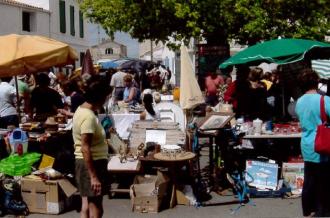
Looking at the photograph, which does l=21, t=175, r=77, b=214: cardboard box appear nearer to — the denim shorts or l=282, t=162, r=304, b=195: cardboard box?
the denim shorts

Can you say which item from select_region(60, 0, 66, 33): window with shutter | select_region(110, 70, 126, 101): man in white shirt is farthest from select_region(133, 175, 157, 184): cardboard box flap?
select_region(60, 0, 66, 33): window with shutter

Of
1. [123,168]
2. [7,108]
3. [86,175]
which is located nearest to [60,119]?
[7,108]

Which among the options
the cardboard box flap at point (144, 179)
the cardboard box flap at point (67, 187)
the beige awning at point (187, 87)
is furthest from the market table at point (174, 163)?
the beige awning at point (187, 87)

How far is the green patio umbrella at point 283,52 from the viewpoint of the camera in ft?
32.7

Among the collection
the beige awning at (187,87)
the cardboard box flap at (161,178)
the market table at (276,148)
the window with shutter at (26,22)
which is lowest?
the cardboard box flap at (161,178)

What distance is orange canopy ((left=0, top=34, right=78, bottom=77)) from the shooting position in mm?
9195

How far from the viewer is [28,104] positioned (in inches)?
438

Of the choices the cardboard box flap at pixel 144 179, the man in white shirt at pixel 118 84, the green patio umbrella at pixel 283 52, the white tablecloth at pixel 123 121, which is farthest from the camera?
the man in white shirt at pixel 118 84

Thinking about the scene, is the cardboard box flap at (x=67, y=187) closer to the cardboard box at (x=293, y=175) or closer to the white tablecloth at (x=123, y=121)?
the white tablecloth at (x=123, y=121)

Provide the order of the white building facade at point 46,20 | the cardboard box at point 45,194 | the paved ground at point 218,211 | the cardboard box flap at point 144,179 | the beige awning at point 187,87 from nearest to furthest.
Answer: the paved ground at point 218,211 < the cardboard box at point 45,194 < the cardboard box flap at point 144,179 < the beige awning at point 187,87 < the white building facade at point 46,20

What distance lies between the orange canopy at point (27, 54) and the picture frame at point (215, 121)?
2.62 metres

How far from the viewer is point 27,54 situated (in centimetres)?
930

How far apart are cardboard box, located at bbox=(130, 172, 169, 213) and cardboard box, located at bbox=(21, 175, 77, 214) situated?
848mm

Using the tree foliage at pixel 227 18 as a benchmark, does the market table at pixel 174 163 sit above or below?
below
